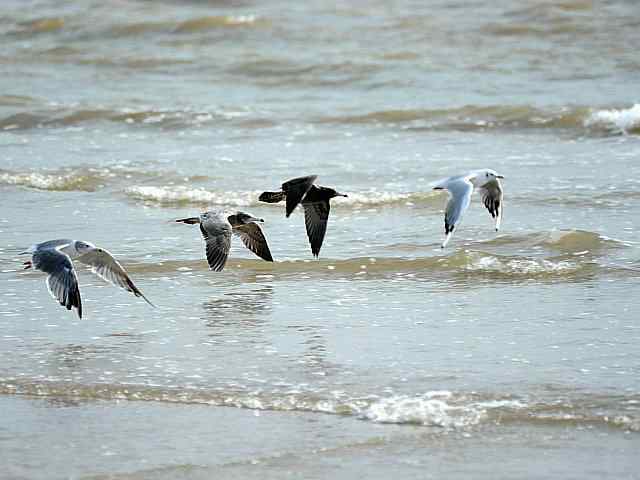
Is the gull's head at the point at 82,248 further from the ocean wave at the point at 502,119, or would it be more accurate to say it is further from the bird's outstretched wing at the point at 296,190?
the ocean wave at the point at 502,119

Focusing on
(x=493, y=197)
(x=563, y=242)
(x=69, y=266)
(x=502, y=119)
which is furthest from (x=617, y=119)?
(x=69, y=266)

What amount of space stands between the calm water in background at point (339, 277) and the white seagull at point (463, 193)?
0.38 meters

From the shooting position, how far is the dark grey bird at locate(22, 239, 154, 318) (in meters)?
6.63

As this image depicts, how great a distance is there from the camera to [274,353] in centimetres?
611

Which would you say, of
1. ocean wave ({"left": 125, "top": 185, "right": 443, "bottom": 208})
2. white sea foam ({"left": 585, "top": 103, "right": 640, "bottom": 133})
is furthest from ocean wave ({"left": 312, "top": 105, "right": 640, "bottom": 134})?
ocean wave ({"left": 125, "top": 185, "right": 443, "bottom": 208})

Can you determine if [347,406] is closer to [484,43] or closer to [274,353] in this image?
[274,353]

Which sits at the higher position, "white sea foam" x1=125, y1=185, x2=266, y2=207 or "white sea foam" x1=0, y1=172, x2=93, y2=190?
"white sea foam" x1=0, y1=172, x2=93, y2=190

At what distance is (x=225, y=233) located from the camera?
7.81 meters

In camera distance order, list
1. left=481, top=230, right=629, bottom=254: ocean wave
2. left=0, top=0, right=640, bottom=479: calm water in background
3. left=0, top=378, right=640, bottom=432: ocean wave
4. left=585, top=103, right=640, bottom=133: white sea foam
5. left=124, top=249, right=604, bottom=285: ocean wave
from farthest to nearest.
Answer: left=585, top=103, right=640, bottom=133: white sea foam
left=481, top=230, right=629, bottom=254: ocean wave
left=124, top=249, right=604, bottom=285: ocean wave
left=0, top=378, right=640, bottom=432: ocean wave
left=0, top=0, right=640, bottom=479: calm water in background

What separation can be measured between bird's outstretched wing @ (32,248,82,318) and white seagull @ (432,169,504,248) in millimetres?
2013

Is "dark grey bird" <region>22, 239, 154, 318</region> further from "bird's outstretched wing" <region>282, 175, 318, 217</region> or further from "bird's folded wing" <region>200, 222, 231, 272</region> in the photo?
"bird's outstretched wing" <region>282, 175, 318, 217</region>

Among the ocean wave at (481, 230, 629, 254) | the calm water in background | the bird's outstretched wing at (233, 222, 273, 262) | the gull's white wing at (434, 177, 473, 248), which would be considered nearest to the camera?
the calm water in background

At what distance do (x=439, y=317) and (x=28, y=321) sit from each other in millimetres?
2235

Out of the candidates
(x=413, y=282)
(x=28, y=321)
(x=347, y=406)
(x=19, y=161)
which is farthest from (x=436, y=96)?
(x=347, y=406)
